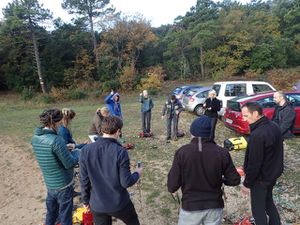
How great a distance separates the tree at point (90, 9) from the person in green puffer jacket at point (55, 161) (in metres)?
32.8

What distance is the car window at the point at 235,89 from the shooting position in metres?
13.1

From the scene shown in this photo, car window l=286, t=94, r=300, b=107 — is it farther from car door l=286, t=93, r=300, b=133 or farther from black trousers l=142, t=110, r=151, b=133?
black trousers l=142, t=110, r=151, b=133

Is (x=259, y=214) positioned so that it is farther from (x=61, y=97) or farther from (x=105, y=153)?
(x=61, y=97)

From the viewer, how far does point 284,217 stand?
4.84 m

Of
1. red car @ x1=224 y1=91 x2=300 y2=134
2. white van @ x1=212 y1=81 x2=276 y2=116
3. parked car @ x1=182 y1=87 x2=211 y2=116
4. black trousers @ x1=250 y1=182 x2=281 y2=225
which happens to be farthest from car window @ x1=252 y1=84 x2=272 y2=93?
black trousers @ x1=250 y1=182 x2=281 y2=225

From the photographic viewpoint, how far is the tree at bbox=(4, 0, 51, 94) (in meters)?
30.2

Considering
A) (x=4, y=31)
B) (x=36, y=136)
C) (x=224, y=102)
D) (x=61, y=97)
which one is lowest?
(x=61, y=97)

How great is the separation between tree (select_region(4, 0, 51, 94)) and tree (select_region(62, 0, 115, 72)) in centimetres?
356

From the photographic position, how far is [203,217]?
2.98 metres

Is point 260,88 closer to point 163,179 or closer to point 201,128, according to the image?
point 163,179

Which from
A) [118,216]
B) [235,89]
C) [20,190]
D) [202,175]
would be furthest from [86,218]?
[235,89]

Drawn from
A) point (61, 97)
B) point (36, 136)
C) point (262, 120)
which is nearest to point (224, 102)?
point (262, 120)

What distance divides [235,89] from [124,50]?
25106 mm

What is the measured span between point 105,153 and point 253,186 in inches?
73.8
